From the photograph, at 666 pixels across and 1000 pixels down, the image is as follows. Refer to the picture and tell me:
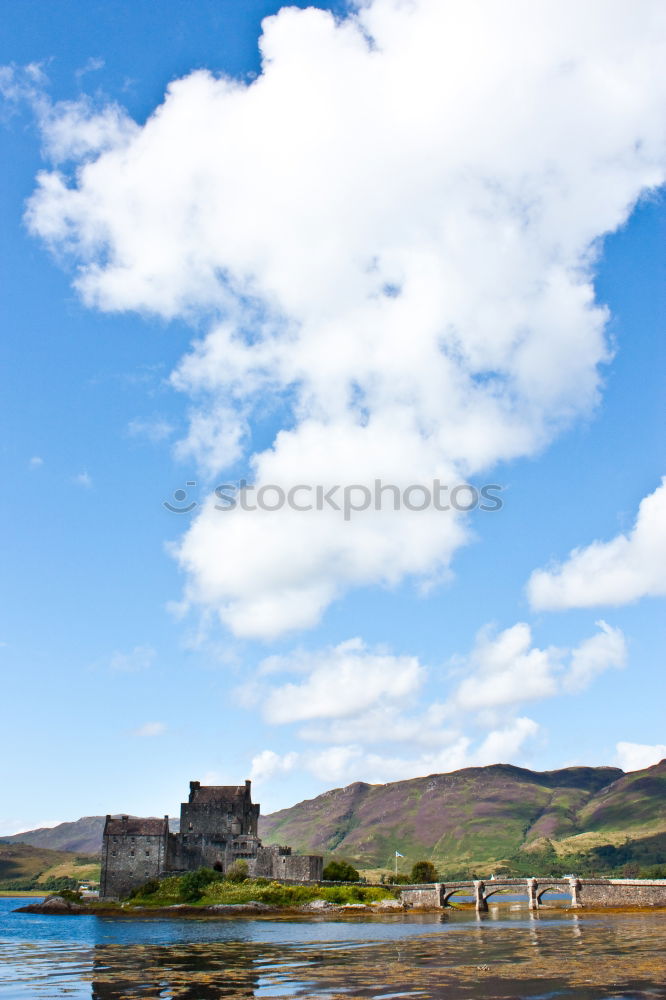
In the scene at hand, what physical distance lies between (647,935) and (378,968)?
37.8 meters

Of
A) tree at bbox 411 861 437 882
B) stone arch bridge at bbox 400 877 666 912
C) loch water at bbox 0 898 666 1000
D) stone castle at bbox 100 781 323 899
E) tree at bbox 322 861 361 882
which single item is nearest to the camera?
loch water at bbox 0 898 666 1000

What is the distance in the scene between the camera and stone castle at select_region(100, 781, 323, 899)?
13412 centimetres

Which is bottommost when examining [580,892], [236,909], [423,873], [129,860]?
A: [580,892]

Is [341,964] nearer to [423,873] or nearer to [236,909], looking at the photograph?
[236,909]

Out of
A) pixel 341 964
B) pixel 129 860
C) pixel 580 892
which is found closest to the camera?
pixel 341 964

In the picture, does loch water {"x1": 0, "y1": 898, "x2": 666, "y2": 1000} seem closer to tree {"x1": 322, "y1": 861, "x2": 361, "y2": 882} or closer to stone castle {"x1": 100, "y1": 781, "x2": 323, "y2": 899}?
stone castle {"x1": 100, "y1": 781, "x2": 323, "y2": 899}

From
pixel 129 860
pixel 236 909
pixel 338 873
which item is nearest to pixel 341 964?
pixel 236 909

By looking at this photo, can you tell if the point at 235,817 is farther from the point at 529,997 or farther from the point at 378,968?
the point at 529,997

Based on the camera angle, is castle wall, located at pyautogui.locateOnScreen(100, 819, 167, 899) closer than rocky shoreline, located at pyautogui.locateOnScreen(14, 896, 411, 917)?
No

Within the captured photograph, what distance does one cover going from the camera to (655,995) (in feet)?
113

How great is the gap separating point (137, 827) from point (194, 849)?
35.5 ft

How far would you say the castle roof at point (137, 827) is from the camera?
137m

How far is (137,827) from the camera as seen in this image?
455ft

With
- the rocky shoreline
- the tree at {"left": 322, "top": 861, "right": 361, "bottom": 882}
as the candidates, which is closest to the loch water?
the rocky shoreline
